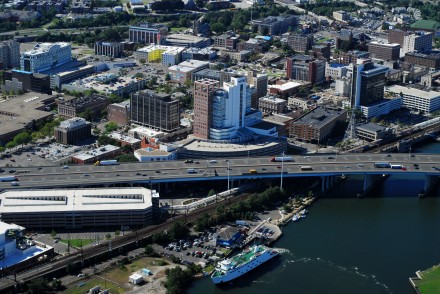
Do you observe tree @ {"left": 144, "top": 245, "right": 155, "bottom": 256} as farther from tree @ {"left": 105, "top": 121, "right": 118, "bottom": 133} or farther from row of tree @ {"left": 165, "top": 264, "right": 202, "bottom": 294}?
tree @ {"left": 105, "top": 121, "right": 118, "bottom": 133}

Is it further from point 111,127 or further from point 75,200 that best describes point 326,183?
point 111,127

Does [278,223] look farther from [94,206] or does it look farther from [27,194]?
[27,194]

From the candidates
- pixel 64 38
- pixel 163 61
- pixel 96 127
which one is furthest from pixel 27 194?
pixel 64 38

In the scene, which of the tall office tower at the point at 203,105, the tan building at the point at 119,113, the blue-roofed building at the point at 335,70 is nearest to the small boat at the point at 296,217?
the tall office tower at the point at 203,105

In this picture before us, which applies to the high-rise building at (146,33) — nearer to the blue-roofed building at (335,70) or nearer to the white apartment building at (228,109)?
the blue-roofed building at (335,70)

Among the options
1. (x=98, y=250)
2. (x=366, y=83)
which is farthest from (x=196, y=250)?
(x=366, y=83)

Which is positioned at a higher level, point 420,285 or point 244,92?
point 244,92
